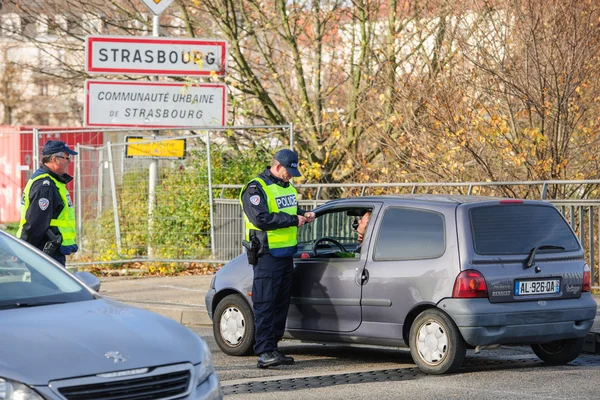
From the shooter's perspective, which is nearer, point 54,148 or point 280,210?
point 280,210

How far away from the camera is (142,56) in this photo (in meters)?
16.5

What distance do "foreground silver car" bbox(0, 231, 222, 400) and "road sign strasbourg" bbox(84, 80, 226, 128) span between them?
440 inches

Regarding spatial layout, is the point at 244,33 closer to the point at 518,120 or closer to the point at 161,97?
the point at 161,97

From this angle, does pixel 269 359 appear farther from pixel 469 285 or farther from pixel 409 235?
pixel 469 285

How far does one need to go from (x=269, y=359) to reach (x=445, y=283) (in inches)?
64.8

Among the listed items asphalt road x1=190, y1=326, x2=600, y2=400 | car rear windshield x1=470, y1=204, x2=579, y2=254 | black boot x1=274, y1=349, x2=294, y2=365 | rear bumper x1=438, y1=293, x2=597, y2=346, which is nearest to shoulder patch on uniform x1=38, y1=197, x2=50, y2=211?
asphalt road x1=190, y1=326, x2=600, y2=400

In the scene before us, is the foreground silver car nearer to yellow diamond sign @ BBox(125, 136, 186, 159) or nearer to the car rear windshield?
the car rear windshield

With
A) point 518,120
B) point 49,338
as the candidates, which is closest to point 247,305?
point 49,338

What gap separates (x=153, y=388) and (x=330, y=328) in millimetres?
4483

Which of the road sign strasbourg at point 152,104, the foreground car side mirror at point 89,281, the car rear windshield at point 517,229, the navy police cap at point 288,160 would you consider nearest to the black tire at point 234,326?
the navy police cap at point 288,160

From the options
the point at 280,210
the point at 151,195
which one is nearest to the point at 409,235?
the point at 280,210

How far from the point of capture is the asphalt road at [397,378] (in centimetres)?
786

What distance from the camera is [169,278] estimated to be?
16.8 metres

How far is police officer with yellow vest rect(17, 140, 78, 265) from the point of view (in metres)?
9.66
